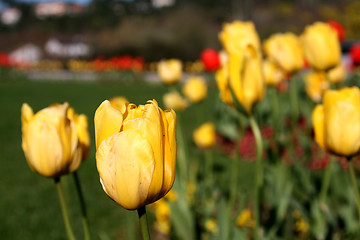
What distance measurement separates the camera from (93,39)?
948 inches

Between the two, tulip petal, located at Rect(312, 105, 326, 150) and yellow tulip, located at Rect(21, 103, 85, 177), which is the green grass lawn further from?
tulip petal, located at Rect(312, 105, 326, 150)

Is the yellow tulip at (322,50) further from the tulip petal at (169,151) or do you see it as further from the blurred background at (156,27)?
the blurred background at (156,27)

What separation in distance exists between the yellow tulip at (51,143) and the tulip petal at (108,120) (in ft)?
1.02

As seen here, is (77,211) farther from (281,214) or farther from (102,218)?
(281,214)

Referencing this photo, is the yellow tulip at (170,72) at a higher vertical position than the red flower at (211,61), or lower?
higher

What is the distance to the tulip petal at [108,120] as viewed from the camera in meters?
0.72

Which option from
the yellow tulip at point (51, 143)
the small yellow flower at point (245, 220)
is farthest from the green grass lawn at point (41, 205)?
the yellow tulip at point (51, 143)

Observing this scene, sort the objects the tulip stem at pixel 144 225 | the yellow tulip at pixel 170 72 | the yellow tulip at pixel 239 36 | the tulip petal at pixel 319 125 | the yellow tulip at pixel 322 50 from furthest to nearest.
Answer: the yellow tulip at pixel 170 72
the yellow tulip at pixel 239 36
the yellow tulip at pixel 322 50
the tulip petal at pixel 319 125
the tulip stem at pixel 144 225

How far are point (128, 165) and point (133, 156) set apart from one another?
0.07 ft

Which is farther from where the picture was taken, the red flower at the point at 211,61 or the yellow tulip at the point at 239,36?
the red flower at the point at 211,61

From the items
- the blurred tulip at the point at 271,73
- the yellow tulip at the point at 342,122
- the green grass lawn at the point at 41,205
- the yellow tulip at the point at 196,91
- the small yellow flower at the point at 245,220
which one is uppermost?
the yellow tulip at the point at 342,122

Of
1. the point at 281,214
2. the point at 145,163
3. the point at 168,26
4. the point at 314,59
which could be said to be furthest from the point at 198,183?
the point at 168,26

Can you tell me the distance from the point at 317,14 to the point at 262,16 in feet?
12.1

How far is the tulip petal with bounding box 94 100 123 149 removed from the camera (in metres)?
0.72
